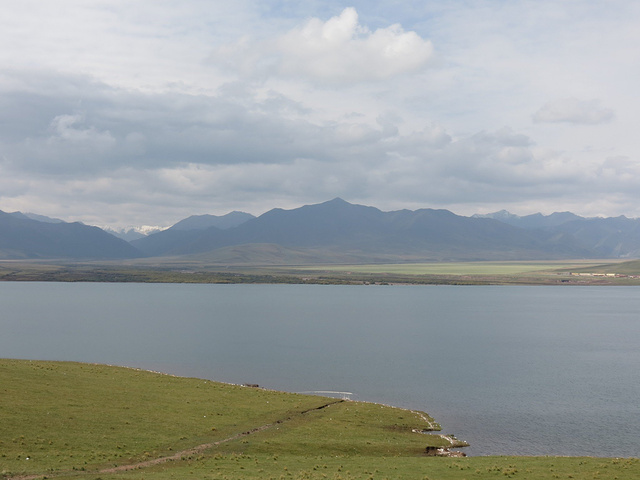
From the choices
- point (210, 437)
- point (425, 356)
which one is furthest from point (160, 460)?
point (425, 356)

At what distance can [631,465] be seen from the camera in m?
38.0

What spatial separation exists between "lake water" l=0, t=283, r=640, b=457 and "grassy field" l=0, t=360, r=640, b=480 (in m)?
9.78

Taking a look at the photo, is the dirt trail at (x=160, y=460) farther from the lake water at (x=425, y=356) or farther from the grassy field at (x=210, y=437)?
the lake water at (x=425, y=356)

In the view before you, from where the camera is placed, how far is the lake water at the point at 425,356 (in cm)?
5978

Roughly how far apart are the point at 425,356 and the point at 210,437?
6363 centimetres

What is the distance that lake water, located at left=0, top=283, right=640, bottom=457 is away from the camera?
59.8 meters

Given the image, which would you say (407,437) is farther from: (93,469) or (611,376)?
(611,376)

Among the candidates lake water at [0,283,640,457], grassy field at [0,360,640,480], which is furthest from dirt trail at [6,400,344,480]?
lake water at [0,283,640,457]

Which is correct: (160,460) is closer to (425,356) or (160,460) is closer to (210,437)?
(210,437)

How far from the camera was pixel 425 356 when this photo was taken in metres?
102

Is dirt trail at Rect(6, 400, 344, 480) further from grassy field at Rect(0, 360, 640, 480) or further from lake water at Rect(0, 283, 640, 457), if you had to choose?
lake water at Rect(0, 283, 640, 457)

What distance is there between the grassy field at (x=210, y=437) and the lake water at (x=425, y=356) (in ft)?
32.1

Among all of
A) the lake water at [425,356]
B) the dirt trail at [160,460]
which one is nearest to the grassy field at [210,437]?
the dirt trail at [160,460]

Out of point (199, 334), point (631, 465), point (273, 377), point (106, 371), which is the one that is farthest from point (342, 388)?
point (199, 334)
